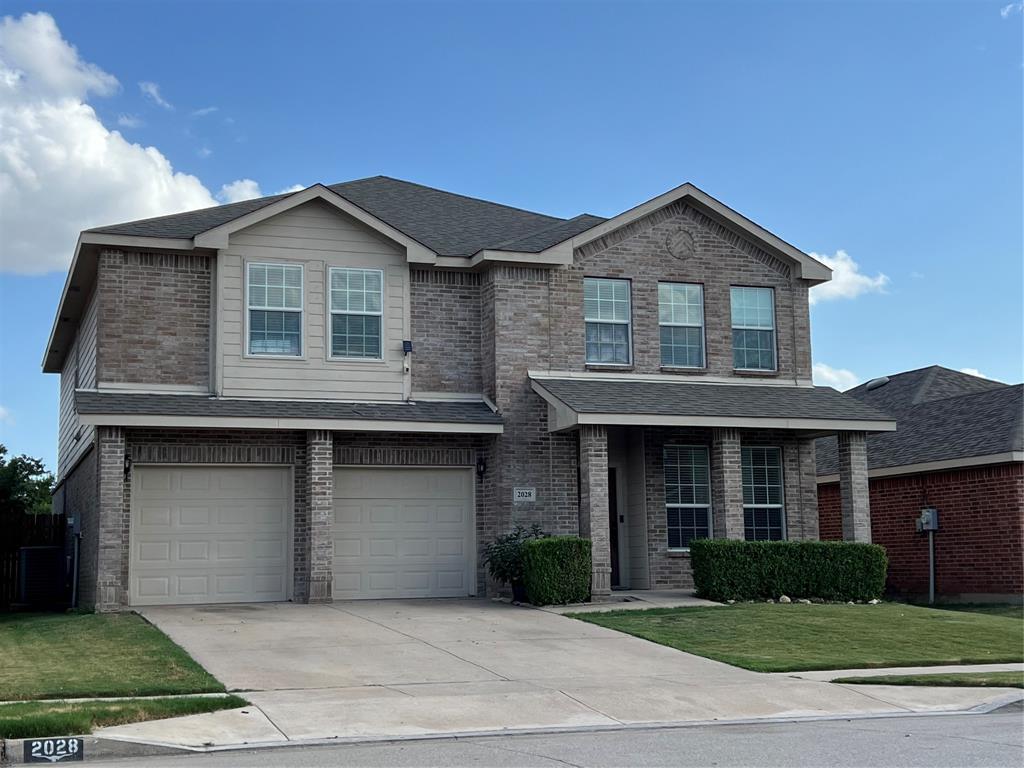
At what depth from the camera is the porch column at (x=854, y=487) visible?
2100 centimetres

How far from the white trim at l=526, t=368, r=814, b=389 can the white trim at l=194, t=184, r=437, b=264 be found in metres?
2.90

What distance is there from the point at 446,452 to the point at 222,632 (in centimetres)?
627

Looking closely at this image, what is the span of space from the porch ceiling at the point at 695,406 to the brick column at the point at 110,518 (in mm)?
6979

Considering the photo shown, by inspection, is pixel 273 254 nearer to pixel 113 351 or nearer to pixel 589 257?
pixel 113 351

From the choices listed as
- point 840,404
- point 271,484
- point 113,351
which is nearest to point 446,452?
point 271,484

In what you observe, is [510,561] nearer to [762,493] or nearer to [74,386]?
[762,493]

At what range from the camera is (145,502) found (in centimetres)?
1902

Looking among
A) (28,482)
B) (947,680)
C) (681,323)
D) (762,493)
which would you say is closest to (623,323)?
(681,323)

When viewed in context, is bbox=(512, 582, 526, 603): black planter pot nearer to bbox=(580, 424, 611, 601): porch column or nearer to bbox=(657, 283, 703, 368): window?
bbox=(580, 424, 611, 601): porch column

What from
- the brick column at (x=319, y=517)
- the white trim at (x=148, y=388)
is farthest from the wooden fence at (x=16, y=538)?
the brick column at (x=319, y=517)

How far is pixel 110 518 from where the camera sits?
18.1m

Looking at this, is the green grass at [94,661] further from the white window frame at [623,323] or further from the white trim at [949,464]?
the white trim at [949,464]

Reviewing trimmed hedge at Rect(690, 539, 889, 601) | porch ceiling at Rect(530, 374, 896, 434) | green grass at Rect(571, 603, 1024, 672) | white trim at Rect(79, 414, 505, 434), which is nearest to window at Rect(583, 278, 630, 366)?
porch ceiling at Rect(530, 374, 896, 434)

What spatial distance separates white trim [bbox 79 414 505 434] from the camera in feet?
59.0
